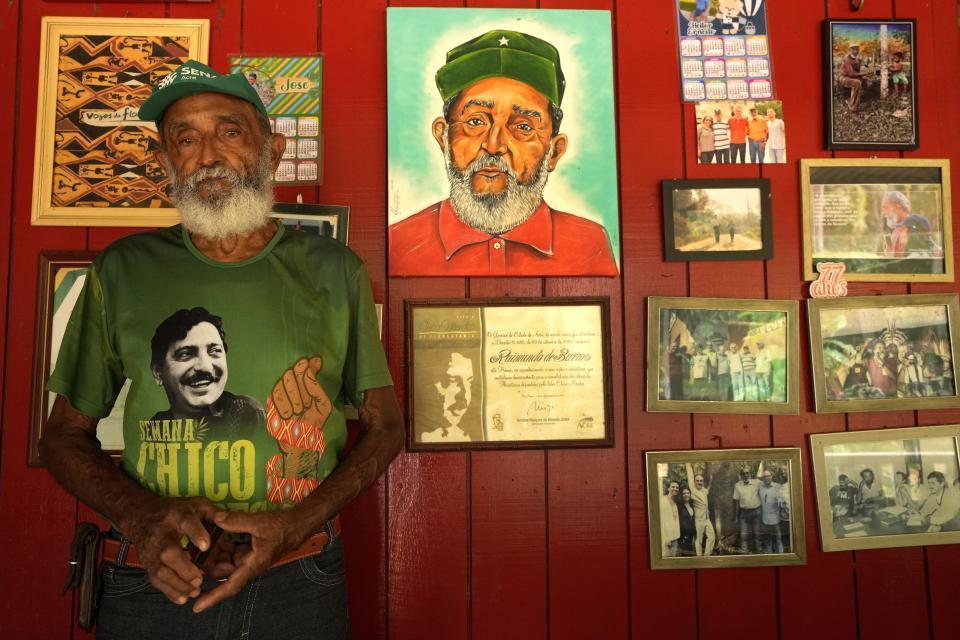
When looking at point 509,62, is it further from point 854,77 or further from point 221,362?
point 221,362

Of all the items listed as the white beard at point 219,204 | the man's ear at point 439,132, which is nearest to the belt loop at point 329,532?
the white beard at point 219,204

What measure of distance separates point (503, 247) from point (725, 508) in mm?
796

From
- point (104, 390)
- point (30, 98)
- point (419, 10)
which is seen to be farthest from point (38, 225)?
point (419, 10)

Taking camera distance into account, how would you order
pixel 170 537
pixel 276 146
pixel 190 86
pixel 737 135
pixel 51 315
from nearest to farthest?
pixel 170 537, pixel 190 86, pixel 276 146, pixel 51 315, pixel 737 135

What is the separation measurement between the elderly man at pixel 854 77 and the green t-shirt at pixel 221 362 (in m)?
1.29

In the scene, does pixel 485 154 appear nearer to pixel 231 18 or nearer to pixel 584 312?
pixel 584 312

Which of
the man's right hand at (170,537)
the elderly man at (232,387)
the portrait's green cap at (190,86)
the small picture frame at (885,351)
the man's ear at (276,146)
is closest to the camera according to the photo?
the man's right hand at (170,537)

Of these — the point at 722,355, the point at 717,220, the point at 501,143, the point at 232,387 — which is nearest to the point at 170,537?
the point at 232,387

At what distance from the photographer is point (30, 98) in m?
1.58

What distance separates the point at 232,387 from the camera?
112 cm

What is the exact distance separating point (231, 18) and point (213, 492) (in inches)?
44.3

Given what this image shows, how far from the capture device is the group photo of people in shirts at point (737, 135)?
1646mm

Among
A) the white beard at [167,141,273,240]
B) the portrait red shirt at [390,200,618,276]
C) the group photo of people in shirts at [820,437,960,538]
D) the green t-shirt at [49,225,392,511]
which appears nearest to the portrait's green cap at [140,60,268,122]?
the white beard at [167,141,273,240]

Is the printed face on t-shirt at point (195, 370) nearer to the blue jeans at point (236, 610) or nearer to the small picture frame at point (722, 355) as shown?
the blue jeans at point (236, 610)
